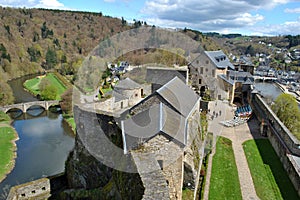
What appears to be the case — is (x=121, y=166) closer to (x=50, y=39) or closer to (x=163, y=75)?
(x=163, y=75)

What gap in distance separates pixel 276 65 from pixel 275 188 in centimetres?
8336

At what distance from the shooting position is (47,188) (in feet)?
36.2

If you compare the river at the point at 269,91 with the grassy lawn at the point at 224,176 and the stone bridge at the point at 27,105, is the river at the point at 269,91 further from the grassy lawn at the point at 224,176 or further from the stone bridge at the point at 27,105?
the stone bridge at the point at 27,105

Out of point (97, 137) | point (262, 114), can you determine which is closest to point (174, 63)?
point (262, 114)

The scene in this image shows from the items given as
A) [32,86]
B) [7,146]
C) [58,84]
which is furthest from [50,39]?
[7,146]

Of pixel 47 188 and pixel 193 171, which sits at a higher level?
pixel 193 171

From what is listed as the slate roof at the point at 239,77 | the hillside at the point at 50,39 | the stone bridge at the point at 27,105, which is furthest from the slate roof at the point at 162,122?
the stone bridge at the point at 27,105

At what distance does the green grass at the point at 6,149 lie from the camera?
18.0 m

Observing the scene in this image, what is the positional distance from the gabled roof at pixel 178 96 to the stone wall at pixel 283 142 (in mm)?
5121

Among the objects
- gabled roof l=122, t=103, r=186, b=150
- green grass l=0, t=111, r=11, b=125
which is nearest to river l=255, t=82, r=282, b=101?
gabled roof l=122, t=103, r=186, b=150

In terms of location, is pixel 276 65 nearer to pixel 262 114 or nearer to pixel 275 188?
pixel 262 114

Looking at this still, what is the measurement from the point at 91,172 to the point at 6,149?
14.5m

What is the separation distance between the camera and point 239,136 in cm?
1572

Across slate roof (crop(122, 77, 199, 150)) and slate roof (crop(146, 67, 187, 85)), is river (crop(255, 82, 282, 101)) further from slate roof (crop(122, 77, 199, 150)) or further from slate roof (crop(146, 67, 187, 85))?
slate roof (crop(122, 77, 199, 150))
